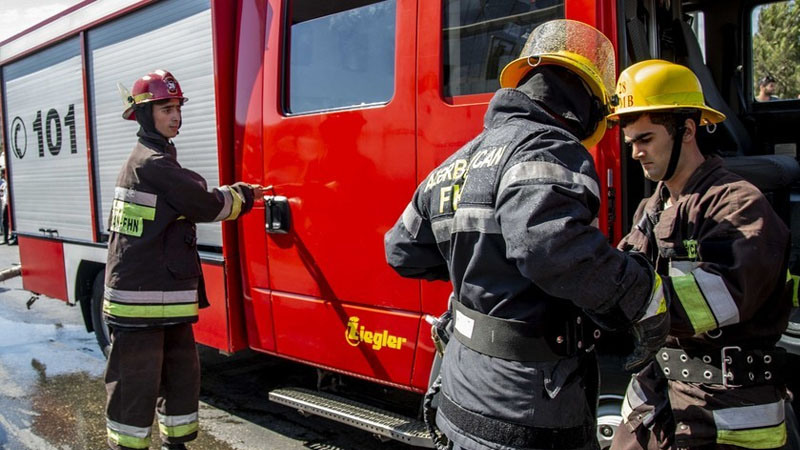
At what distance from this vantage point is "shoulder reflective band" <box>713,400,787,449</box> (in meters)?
1.75

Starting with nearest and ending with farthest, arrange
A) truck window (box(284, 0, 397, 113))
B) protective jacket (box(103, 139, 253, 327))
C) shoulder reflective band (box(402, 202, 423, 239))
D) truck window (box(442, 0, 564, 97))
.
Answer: shoulder reflective band (box(402, 202, 423, 239))
truck window (box(442, 0, 564, 97))
truck window (box(284, 0, 397, 113))
protective jacket (box(103, 139, 253, 327))

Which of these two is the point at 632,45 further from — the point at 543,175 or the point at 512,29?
the point at 543,175

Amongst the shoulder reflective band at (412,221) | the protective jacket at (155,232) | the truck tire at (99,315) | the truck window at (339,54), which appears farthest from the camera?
the truck tire at (99,315)

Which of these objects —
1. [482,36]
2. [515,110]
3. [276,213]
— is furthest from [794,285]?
[276,213]

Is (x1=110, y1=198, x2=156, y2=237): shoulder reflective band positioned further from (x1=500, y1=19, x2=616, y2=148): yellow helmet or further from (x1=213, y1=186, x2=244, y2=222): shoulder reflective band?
(x1=500, y1=19, x2=616, y2=148): yellow helmet

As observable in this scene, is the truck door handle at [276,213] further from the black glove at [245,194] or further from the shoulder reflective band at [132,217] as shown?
the shoulder reflective band at [132,217]

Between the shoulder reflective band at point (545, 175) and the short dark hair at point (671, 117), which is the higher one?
the short dark hair at point (671, 117)

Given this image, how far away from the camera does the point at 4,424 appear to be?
4.00 metres

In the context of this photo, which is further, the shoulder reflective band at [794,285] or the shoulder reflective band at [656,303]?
the shoulder reflective band at [794,285]

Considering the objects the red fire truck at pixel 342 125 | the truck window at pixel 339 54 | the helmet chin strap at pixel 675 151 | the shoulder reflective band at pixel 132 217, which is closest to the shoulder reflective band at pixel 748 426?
the red fire truck at pixel 342 125

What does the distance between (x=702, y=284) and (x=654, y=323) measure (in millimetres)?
239

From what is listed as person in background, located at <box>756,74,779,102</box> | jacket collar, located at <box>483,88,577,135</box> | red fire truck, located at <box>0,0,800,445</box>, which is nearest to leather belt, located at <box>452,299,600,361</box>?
jacket collar, located at <box>483,88,577,135</box>

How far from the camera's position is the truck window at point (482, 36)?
7.97 feet

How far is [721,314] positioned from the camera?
162 cm
